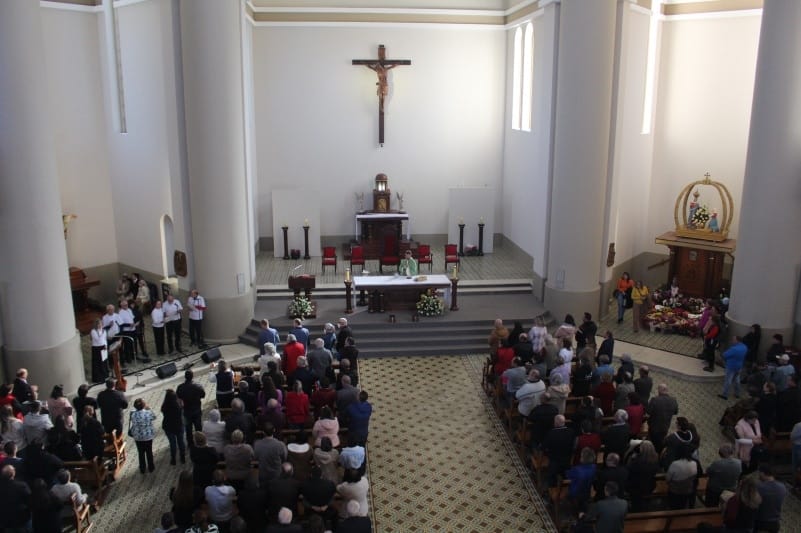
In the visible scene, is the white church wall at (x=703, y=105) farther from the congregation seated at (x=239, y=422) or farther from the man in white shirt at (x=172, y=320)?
the congregation seated at (x=239, y=422)

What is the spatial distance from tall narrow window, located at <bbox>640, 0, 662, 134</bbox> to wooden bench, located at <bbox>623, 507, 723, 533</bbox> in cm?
1340

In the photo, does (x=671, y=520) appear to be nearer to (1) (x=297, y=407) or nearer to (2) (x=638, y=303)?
(1) (x=297, y=407)

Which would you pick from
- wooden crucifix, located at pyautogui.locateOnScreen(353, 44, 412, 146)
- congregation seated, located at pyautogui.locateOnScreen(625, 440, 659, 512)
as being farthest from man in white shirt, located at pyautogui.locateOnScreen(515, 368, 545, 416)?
wooden crucifix, located at pyautogui.locateOnScreen(353, 44, 412, 146)

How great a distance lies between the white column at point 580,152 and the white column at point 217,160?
25.6 ft

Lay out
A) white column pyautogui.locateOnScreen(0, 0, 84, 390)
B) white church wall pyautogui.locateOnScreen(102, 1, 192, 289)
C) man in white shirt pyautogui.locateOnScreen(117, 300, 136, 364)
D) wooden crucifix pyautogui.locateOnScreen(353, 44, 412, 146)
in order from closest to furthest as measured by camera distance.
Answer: white column pyautogui.locateOnScreen(0, 0, 84, 390) < man in white shirt pyautogui.locateOnScreen(117, 300, 136, 364) < white church wall pyautogui.locateOnScreen(102, 1, 192, 289) < wooden crucifix pyautogui.locateOnScreen(353, 44, 412, 146)

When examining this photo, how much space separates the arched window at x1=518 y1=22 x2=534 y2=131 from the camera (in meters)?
21.6

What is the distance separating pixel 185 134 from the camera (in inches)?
668

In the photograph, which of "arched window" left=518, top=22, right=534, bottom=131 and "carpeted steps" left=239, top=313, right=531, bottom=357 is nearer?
"carpeted steps" left=239, top=313, right=531, bottom=357

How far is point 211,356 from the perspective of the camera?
1594 cm

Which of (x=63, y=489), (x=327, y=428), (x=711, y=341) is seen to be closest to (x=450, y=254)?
(x=711, y=341)

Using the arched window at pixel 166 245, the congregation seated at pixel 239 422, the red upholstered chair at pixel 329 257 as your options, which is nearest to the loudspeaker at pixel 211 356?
the arched window at pixel 166 245

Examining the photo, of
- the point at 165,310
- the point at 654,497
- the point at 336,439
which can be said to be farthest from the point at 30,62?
the point at 654,497

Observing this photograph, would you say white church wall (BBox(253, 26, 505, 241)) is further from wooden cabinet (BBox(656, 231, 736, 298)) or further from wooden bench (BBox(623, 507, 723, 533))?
wooden bench (BBox(623, 507, 723, 533))

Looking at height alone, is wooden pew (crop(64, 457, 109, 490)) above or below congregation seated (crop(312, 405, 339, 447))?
below
